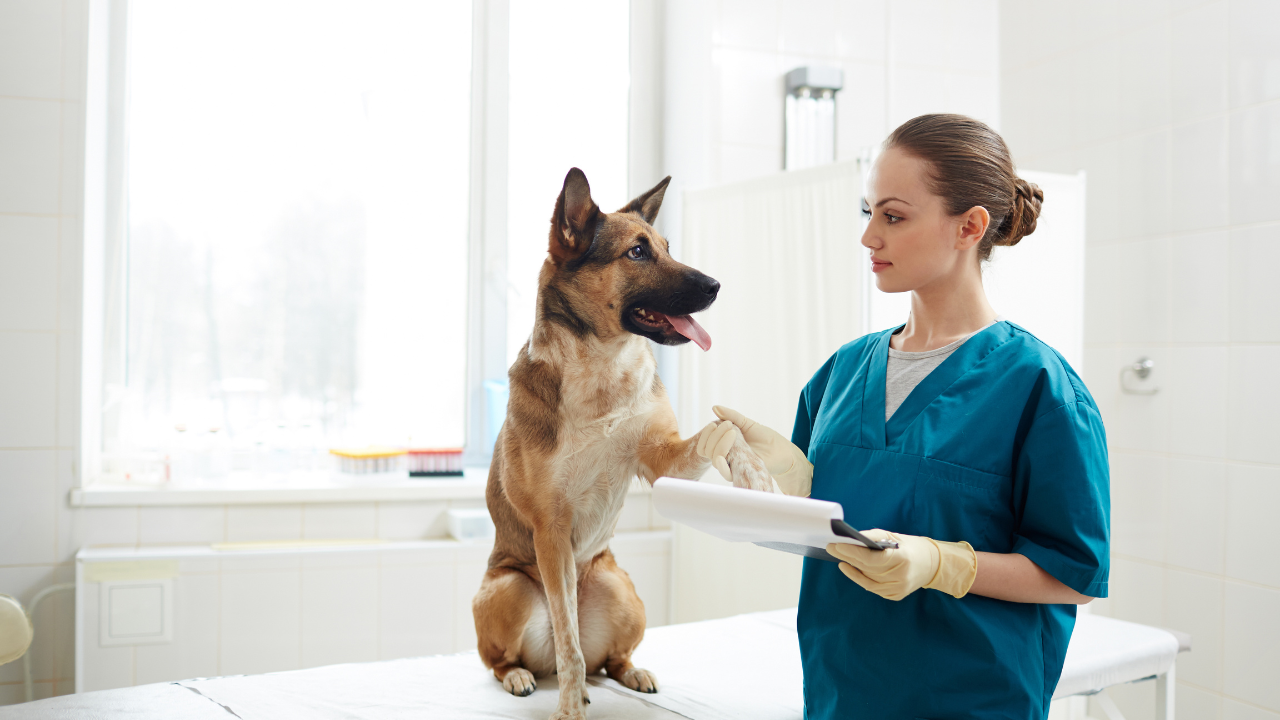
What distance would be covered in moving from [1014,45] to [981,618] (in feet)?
9.32

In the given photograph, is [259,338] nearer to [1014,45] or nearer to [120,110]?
[120,110]

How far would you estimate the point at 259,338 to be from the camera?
9.34 ft

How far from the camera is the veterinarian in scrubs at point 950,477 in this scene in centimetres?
102

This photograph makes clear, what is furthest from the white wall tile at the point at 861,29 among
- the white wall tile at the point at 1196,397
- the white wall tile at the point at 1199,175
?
the white wall tile at the point at 1196,397

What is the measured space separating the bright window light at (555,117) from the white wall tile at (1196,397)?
1.90 meters

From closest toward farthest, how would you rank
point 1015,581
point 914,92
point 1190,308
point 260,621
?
point 1015,581, point 260,621, point 1190,308, point 914,92

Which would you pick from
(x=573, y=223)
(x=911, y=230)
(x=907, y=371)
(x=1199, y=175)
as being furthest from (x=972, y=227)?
(x=1199, y=175)

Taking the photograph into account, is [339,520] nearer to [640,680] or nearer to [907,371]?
[640,680]

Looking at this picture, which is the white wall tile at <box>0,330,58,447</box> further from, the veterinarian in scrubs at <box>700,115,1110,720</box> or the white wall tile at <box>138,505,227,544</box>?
the veterinarian in scrubs at <box>700,115,1110,720</box>

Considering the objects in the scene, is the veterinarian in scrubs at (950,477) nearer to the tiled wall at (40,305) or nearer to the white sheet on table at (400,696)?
the white sheet on table at (400,696)

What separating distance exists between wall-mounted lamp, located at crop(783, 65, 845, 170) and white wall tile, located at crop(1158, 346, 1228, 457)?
1.29 meters

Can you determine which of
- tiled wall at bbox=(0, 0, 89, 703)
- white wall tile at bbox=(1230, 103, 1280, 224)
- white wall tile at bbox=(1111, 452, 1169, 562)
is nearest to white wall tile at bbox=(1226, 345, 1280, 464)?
white wall tile at bbox=(1111, 452, 1169, 562)

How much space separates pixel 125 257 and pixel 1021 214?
2664 millimetres

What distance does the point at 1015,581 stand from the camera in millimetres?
1029
